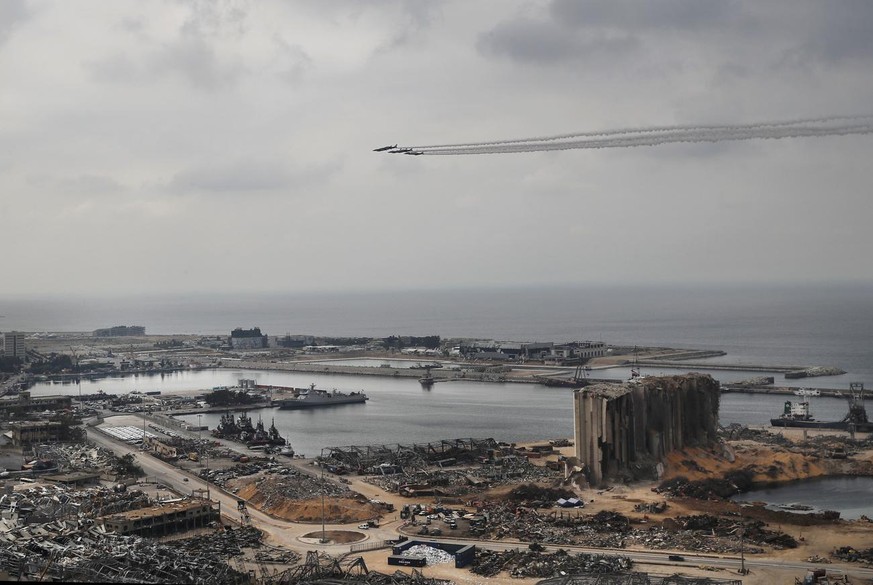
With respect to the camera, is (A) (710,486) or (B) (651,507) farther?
(A) (710,486)

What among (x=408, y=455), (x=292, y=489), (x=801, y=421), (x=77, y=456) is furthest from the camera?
(x=801, y=421)

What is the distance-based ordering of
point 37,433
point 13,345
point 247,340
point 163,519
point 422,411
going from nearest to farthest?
1. point 163,519
2. point 37,433
3. point 422,411
4. point 13,345
5. point 247,340

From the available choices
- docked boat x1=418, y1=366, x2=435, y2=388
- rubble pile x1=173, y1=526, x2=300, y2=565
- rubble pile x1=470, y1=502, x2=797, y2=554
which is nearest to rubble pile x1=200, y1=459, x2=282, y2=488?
rubble pile x1=173, y1=526, x2=300, y2=565

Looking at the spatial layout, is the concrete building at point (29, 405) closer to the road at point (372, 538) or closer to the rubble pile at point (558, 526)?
the road at point (372, 538)

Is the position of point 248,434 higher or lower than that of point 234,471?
higher

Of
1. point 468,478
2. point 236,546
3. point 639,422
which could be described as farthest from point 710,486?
point 236,546

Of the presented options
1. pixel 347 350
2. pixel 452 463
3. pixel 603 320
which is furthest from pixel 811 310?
pixel 452 463

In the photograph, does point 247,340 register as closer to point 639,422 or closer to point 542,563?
point 639,422
